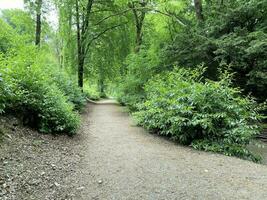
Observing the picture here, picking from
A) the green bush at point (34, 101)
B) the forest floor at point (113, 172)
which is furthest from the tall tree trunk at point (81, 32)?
the forest floor at point (113, 172)

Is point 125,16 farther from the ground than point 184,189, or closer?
farther from the ground

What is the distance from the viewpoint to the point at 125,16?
19562 millimetres

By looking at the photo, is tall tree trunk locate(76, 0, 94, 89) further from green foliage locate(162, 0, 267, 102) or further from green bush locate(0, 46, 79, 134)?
green bush locate(0, 46, 79, 134)

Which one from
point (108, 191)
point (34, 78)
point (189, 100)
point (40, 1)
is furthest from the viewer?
point (40, 1)

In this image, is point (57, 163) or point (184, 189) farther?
point (57, 163)

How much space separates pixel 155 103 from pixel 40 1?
8581 mm

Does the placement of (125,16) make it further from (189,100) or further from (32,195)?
(32,195)

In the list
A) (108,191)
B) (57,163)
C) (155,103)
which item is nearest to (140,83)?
(155,103)

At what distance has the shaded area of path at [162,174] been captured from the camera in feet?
10.9

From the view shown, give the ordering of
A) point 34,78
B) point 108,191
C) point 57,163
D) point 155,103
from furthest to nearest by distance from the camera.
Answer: point 155,103, point 34,78, point 57,163, point 108,191

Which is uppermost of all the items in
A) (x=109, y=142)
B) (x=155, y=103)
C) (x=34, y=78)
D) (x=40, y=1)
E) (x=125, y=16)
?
(x=125, y=16)

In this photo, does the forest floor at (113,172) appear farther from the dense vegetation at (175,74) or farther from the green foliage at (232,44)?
the green foliage at (232,44)

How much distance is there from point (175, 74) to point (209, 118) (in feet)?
7.87

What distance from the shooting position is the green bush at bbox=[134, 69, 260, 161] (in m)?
5.91
